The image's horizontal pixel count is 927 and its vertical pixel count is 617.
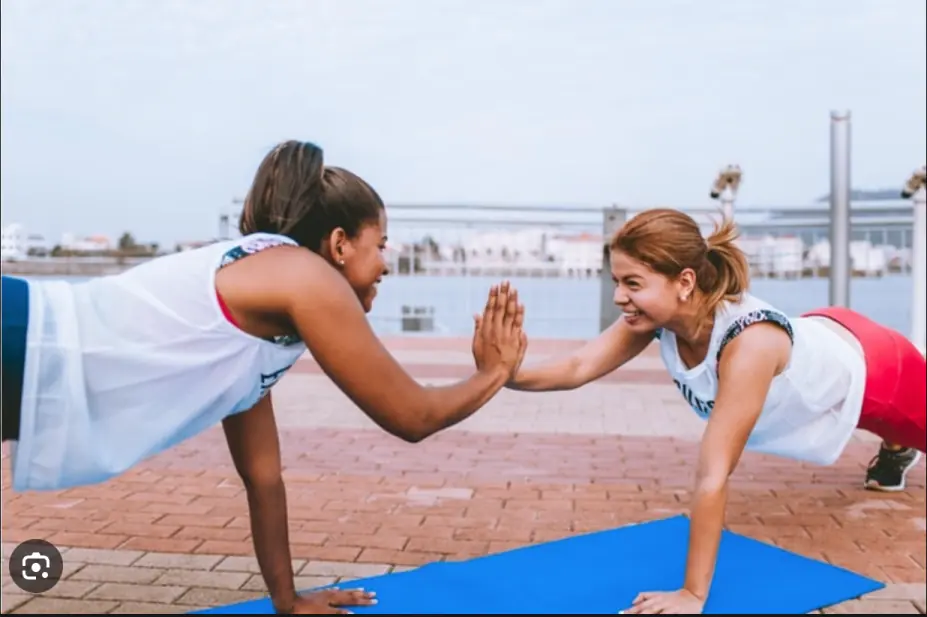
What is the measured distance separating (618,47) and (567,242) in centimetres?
678

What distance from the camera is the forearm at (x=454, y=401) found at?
202cm

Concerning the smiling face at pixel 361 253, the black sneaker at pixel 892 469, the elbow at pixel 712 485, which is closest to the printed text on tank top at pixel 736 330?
the elbow at pixel 712 485

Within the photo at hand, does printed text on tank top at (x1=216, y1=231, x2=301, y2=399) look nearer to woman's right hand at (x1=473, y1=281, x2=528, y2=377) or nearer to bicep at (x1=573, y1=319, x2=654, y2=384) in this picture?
woman's right hand at (x1=473, y1=281, x2=528, y2=377)

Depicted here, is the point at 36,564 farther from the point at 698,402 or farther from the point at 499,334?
the point at 698,402

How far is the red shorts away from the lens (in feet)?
10.7

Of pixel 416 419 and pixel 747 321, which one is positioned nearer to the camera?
pixel 416 419

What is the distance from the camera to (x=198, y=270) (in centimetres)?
194

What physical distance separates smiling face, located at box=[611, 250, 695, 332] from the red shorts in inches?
44.8

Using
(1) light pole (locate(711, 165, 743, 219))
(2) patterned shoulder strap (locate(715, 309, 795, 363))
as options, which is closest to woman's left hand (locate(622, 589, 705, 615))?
(2) patterned shoulder strap (locate(715, 309, 795, 363))

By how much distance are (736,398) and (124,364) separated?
1505mm

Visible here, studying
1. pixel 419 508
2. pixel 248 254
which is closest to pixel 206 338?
pixel 248 254

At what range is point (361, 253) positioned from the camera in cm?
208

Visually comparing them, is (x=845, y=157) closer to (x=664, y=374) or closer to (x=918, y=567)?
(x=664, y=374)

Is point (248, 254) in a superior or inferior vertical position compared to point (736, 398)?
superior
